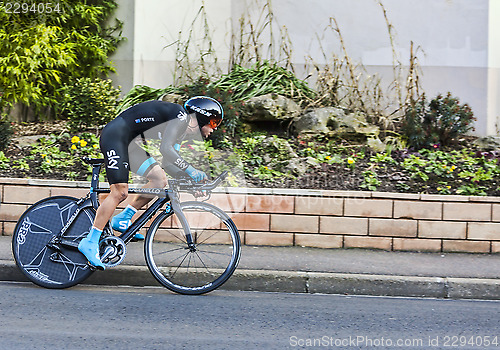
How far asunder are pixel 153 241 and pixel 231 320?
1.15 m

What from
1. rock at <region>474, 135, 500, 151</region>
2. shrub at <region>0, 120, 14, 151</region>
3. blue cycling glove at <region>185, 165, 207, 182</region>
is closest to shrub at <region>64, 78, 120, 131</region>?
shrub at <region>0, 120, 14, 151</region>

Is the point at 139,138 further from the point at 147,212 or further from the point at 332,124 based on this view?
the point at 332,124

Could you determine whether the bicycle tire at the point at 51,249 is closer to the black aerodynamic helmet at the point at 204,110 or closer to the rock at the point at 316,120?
the black aerodynamic helmet at the point at 204,110

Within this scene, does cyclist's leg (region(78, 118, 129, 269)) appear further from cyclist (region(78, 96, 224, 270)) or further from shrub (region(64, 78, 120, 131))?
shrub (region(64, 78, 120, 131))

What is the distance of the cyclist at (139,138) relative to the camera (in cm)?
519

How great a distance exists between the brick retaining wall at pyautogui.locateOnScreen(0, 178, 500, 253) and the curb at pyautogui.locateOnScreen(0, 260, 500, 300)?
127 centimetres

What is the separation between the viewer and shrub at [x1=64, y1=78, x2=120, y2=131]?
862 centimetres

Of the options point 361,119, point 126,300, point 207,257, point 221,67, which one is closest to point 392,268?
point 207,257

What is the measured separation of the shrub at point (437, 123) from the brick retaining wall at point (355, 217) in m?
1.65

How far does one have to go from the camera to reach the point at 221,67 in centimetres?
984

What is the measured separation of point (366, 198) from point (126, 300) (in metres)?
3.02

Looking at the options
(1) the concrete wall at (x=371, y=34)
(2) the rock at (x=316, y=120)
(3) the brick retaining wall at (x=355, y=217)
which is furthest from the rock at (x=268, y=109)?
(3) the brick retaining wall at (x=355, y=217)

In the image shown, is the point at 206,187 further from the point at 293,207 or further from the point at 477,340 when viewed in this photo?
the point at 477,340

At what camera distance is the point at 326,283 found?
577 centimetres
